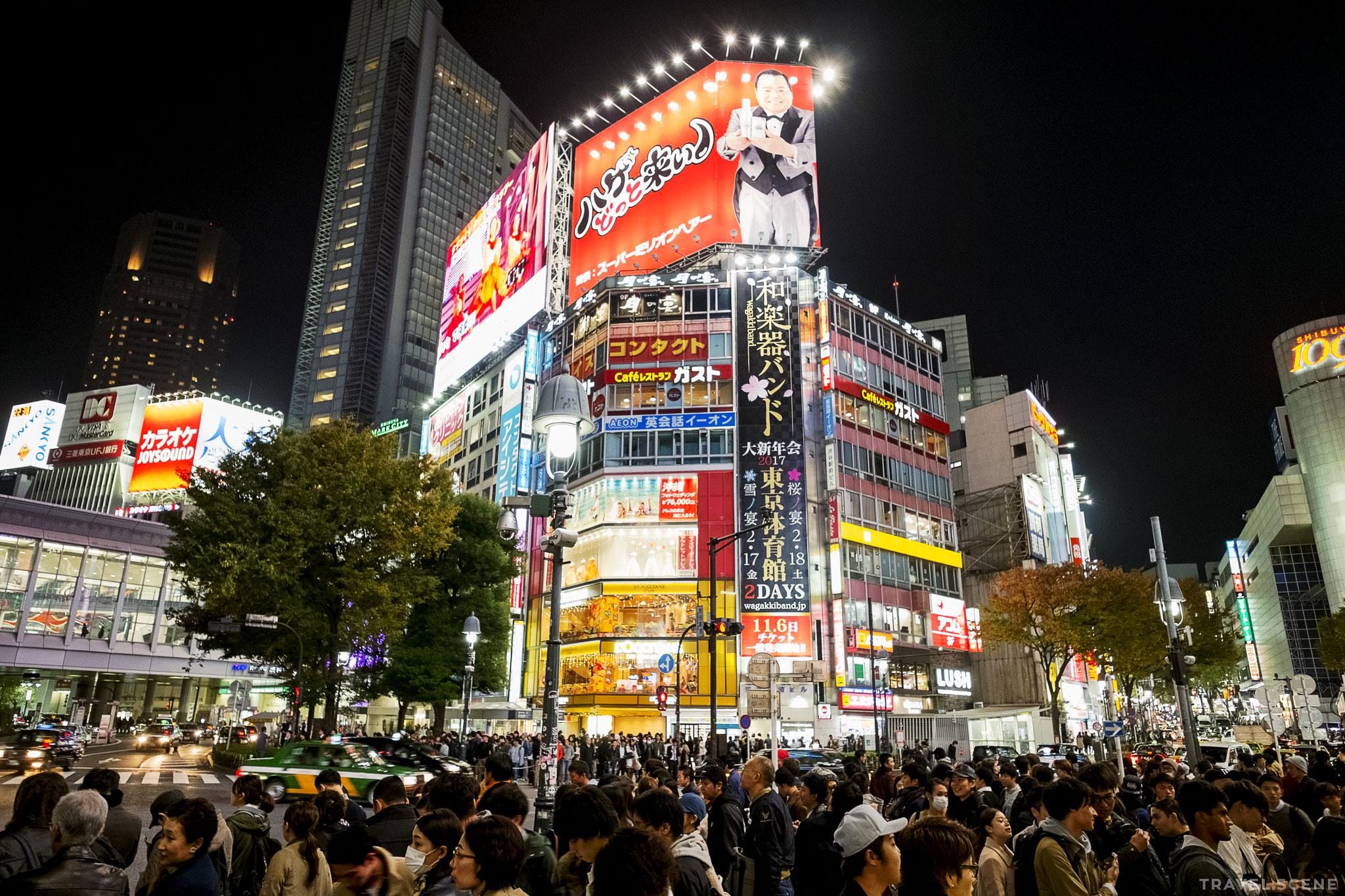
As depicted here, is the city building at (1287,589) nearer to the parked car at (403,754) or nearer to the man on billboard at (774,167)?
the man on billboard at (774,167)

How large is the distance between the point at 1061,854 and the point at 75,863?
5.68m

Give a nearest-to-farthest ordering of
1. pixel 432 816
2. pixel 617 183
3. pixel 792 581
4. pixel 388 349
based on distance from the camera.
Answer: pixel 432 816 < pixel 792 581 < pixel 617 183 < pixel 388 349

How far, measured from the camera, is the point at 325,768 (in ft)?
62.7

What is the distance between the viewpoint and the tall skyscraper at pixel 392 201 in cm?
13112

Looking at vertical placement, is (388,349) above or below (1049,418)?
above

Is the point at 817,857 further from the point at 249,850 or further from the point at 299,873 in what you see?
the point at 249,850

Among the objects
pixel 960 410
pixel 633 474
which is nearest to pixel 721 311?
pixel 633 474

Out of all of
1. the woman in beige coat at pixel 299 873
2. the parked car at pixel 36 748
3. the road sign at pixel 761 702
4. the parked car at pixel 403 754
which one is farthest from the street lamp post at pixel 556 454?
the parked car at pixel 36 748

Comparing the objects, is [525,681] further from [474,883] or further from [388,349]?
[388,349]

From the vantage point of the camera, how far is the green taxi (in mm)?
18531

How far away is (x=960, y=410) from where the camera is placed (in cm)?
10319

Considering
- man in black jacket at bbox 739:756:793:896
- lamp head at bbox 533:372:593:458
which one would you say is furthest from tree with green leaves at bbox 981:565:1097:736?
man in black jacket at bbox 739:756:793:896

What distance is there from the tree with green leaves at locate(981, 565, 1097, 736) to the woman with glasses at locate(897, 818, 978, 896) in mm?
45548

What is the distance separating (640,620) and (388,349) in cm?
9657
